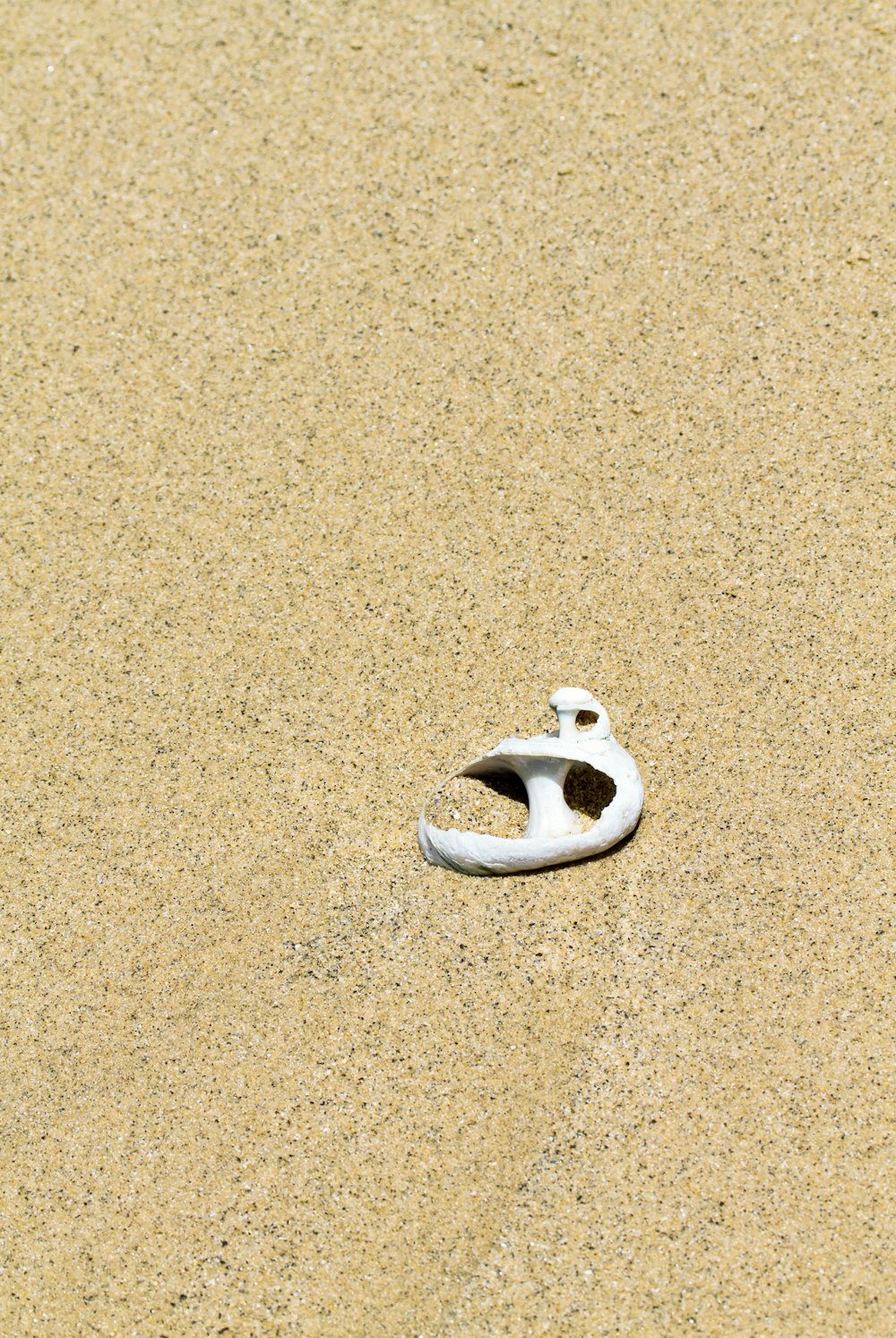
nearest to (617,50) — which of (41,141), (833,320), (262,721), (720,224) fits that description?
(720,224)

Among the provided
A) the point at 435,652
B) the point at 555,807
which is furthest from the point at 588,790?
the point at 435,652

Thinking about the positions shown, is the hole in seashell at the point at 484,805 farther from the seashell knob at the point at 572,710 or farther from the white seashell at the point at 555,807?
the seashell knob at the point at 572,710

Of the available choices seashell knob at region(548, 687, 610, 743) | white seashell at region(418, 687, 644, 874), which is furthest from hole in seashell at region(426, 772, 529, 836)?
seashell knob at region(548, 687, 610, 743)

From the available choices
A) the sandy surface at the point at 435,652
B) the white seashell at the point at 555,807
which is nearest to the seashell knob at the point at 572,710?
the white seashell at the point at 555,807

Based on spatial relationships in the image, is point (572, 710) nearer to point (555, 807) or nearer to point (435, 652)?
point (555, 807)

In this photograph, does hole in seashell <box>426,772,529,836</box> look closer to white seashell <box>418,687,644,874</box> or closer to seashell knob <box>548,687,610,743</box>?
white seashell <box>418,687,644,874</box>

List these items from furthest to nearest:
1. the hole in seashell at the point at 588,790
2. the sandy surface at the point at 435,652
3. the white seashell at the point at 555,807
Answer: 1. the hole in seashell at the point at 588,790
2. the white seashell at the point at 555,807
3. the sandy surface at the point at 435,652
